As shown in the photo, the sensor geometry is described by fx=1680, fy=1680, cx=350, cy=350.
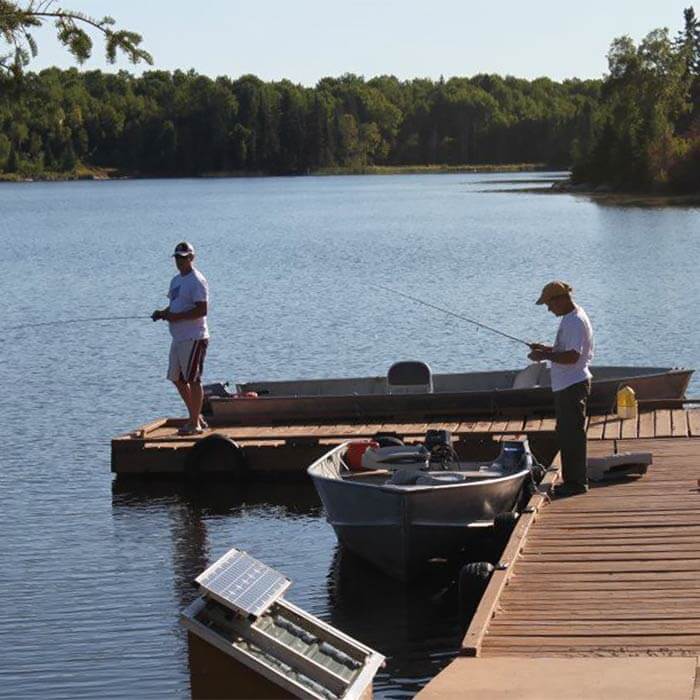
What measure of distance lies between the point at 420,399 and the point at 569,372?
494 cm

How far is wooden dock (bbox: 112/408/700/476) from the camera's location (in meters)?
15.8

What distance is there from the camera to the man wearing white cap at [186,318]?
51.0 ft

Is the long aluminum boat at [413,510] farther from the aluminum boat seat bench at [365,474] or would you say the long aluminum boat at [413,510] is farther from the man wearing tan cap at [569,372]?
the man wearing tan cap at [569,372]

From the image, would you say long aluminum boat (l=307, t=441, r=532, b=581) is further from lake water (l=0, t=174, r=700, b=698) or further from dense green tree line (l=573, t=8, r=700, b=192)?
dense green tree line (l=573, t=8, r=700, b=192)

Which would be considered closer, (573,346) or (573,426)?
(573,346)

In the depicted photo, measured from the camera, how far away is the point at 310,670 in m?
7.07

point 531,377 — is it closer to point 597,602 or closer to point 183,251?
point 183,251

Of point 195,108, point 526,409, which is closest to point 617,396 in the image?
point 526,409

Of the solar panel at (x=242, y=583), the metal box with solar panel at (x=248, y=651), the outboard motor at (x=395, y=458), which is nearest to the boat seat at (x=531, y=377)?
the outboard motor at (x=395, y=458)

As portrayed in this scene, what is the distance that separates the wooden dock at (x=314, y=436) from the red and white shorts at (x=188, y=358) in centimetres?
79

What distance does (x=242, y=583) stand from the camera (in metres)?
7.21

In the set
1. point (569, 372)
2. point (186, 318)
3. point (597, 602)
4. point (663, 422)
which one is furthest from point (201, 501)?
point (597, 602)

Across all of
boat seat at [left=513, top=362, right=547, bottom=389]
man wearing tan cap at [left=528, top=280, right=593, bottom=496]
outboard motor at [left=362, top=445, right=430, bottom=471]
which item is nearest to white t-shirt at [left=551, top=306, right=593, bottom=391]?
man wearing tan cap at [left=528, top=280, right=593, bottom=496]

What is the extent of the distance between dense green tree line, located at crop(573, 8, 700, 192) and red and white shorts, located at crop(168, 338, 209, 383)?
2976 inches
